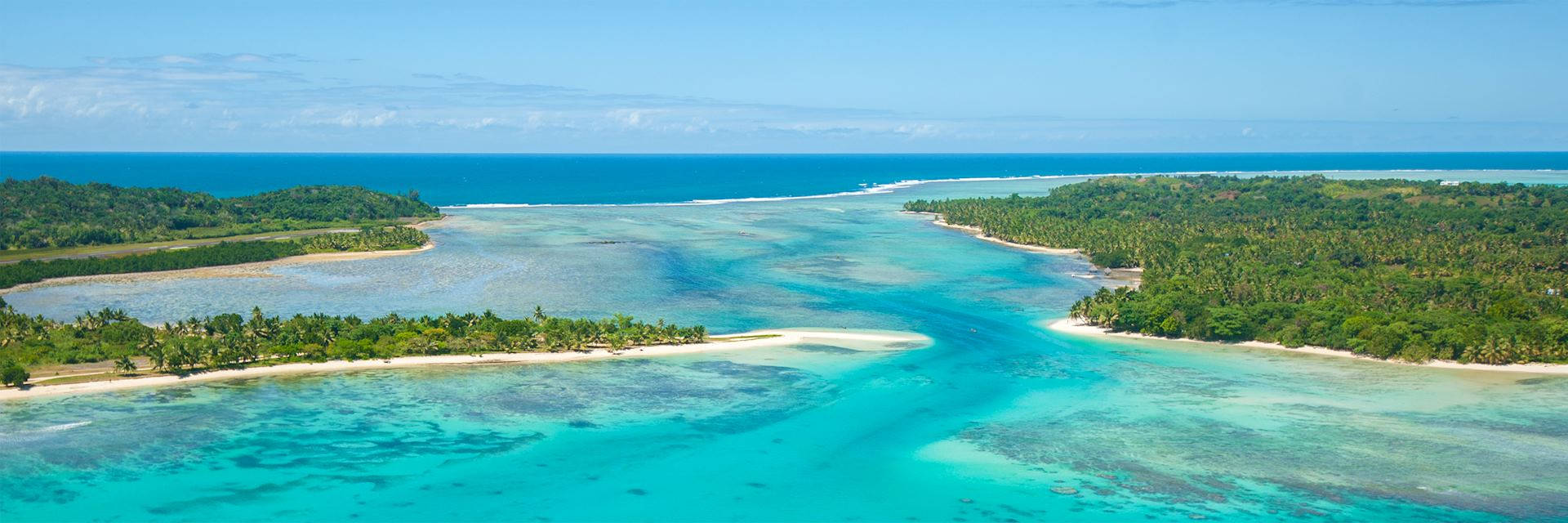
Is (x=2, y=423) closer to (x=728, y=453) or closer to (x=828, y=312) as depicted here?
(x=728, y=453)

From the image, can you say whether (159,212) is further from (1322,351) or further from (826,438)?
(1322,351)

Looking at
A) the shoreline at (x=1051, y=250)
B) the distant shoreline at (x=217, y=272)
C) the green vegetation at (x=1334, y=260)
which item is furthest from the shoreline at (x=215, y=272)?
the green vegetation at (x=1334, y=260)

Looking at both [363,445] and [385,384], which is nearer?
[363,445]

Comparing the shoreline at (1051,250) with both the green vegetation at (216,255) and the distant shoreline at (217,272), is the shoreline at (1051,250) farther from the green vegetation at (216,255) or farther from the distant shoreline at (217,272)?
the green vegetation at (216,255)

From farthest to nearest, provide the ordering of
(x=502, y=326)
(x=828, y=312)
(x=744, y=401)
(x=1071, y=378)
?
(x=828, y=312) → (x=502, y=326) → (x=1071, y=378) → (x=744, y=401)

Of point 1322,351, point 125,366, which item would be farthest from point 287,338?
point 1322,351

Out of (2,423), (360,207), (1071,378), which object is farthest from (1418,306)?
(360,207)

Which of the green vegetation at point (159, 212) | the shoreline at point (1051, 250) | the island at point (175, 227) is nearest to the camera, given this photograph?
the shoreline at point (1051, 250)
